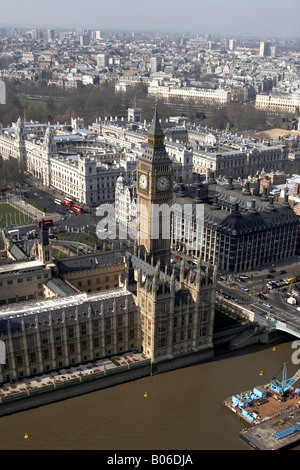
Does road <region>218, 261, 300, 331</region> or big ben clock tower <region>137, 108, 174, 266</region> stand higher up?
big ben clock tower <region>137, 108, 174, 266</region>

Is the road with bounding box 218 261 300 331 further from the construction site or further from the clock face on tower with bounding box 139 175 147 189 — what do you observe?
the clock face on tower with bounding box 139 175 147 189

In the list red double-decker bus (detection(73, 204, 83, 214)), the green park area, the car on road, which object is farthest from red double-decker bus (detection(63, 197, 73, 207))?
the car on road

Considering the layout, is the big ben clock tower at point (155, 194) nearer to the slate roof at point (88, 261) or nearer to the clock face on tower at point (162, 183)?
the clock face on tower at point (162, 183)

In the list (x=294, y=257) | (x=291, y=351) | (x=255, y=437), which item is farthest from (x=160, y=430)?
(x=294, y=257)

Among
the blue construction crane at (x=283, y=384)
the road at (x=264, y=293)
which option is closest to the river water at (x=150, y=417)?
the blue construction crane at (x=283, y=384)

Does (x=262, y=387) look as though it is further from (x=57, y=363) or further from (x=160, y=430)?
(x=57, y=363)

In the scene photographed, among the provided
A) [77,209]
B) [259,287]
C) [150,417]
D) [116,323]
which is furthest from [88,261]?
[77,209]

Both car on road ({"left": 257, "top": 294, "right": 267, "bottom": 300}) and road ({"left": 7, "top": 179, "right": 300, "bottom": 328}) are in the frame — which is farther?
car on road ({"left": 257, "top": 294, "right": 267, "bottom": 300})
